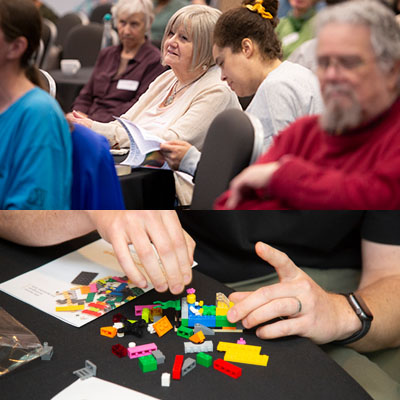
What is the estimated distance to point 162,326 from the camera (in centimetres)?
78

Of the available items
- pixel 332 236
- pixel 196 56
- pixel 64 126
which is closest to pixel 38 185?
pixel 64 126

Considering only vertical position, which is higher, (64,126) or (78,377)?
(64,126)

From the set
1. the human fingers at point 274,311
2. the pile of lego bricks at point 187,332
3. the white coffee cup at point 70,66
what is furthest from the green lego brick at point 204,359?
the white coffee cup at point 70,66

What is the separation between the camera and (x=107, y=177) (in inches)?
23.8

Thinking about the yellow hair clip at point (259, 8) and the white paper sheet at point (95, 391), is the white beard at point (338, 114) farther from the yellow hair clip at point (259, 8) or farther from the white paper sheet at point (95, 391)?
the white paper sheet at point (95, 391)

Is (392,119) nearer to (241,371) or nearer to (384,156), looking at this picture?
(384,156)

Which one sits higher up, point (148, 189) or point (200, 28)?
point (200, 28)

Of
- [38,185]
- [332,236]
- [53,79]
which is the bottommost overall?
[332,236]

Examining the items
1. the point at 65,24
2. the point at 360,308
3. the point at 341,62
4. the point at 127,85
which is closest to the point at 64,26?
the point at 65,24

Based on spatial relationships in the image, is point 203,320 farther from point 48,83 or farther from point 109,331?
point 48,83

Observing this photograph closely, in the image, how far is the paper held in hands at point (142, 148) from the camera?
1.92 feet

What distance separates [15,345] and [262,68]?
0.54m

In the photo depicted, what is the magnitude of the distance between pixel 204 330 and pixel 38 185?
361 mm

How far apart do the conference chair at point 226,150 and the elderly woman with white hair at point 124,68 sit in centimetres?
10
